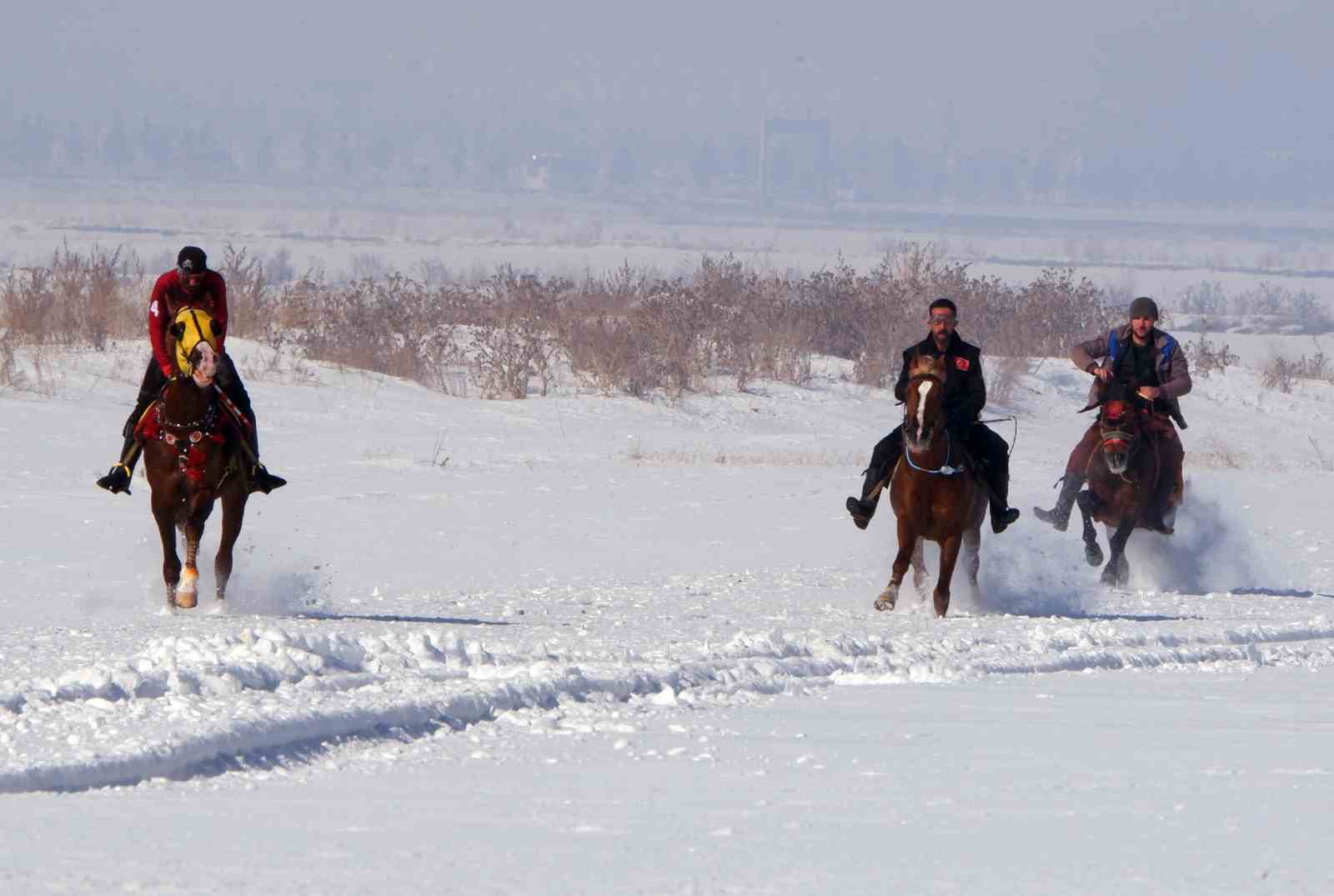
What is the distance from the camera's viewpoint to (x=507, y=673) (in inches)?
354

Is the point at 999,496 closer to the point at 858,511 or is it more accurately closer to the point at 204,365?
the point at 858,511

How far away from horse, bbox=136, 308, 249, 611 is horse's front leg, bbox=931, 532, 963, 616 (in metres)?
3.90

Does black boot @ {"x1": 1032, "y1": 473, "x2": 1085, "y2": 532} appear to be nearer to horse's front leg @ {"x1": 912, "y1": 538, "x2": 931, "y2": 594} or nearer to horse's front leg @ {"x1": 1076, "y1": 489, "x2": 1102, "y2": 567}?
horse's front leg @ {"x1": 1076, "y1": 489, "x2": 1102, "y2": 567}

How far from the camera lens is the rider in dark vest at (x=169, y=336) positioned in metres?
11.5

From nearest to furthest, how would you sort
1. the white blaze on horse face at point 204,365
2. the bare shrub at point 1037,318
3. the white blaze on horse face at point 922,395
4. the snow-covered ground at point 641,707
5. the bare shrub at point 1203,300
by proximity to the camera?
the snow-covered ground at point 641,707
the white blaze on horse face at point 204,365
the white blaze on horse face at point 922,395
the bare shrub at point 1037,318
the bare shrub at point 1203,300

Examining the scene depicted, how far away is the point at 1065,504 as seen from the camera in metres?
16.1

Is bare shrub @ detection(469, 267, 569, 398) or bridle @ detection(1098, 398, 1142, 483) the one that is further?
bare shrub @ detection(469, 267, 569, 398)

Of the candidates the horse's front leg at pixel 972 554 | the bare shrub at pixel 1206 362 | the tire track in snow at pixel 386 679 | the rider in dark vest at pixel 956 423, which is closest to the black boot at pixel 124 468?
the tire track in snow at pixel 386 679

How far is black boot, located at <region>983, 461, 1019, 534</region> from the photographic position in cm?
1343

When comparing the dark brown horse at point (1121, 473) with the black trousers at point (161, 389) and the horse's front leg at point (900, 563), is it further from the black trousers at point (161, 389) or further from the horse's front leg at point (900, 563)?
the black trousers at point (161, 389)

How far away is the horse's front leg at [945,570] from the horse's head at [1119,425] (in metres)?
2.85

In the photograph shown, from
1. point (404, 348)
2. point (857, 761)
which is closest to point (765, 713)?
point (857, 761)

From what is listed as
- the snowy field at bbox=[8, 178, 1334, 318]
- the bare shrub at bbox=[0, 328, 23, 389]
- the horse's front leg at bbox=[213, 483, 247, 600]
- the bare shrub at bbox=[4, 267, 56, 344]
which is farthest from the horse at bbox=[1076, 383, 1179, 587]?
the snowy field at bbox=[8, 178, 1334, 318]

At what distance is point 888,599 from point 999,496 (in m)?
1.06
